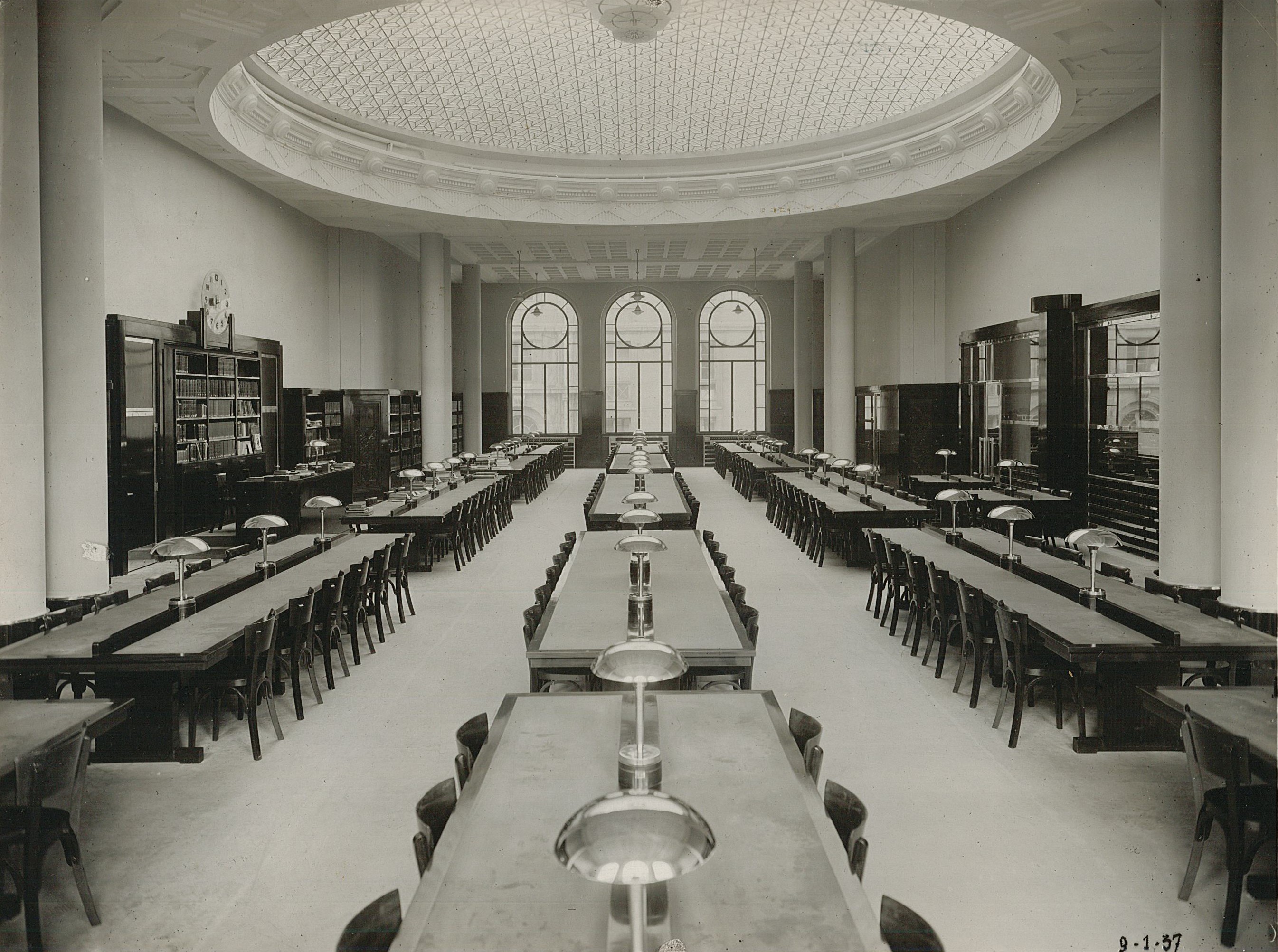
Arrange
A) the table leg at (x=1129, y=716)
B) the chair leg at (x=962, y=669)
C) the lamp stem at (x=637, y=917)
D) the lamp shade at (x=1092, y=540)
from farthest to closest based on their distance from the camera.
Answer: the chair leg at (x=962, y=669) < the lamp shade at (x=1092, y=540) < the table leg at (x=1129, y=716) < the lamp stem at (x=637, y=917)

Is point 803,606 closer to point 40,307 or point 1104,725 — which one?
point 1104,725

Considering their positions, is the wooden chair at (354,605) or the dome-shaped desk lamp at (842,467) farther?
the dome-shaped desk lamp at (842,467)

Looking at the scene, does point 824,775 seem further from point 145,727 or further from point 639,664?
point 145,727

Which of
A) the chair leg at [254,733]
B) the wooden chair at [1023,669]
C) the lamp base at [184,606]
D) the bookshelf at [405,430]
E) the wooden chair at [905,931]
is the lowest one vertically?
the chair leg at [254,733]

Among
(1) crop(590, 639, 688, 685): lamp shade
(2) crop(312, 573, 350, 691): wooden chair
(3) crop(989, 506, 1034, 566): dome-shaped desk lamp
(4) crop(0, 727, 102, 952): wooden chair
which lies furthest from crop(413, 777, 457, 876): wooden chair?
(3) crop(989, 506, 1034, 566): dome-shaped desk lamp

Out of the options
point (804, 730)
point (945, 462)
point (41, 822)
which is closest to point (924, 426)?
point (945, 462)

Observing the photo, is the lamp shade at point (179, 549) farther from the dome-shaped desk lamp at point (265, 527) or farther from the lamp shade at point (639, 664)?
the lamp shade at point (639, 664)

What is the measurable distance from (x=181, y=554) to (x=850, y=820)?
4.09 meters

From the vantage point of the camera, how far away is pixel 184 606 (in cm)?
543

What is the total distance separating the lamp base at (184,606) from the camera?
5.38m

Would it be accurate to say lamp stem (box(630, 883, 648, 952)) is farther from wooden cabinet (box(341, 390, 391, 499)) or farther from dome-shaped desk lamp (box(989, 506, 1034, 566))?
wooden cabinet (box(341, 390, 391, 499))

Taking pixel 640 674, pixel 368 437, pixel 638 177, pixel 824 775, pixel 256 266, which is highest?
pixel 638 177

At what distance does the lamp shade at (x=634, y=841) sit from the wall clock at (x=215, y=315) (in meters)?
11.8

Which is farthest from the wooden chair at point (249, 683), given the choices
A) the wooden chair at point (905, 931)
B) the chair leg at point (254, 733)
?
the wooden chair at point (905, 931)
